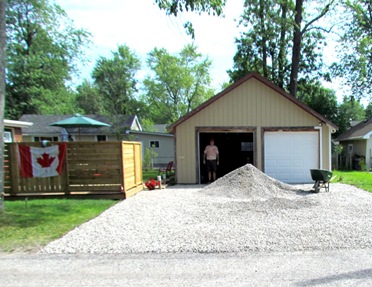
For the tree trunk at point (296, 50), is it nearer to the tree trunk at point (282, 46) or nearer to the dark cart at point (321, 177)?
the tree trunk at point (282, 46)

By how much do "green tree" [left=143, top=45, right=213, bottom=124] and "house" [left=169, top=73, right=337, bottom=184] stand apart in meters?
26.2

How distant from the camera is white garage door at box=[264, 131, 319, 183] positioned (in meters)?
13.1

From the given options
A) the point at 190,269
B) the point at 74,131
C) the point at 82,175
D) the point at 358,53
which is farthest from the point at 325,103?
the point at 190,269

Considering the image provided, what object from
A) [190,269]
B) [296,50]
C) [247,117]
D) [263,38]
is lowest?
[190,269]

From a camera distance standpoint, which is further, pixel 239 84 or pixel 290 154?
pixel 290 154

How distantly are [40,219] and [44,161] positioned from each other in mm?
3098

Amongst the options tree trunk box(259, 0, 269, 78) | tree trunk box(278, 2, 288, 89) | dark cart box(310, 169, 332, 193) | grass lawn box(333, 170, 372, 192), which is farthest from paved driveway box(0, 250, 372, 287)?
tree trunk box(259, 0, 269, 78)

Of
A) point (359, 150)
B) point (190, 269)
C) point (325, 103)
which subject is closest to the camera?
point (190, 269)

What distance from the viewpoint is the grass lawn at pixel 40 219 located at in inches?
208

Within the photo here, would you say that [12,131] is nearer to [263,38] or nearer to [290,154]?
[290,154]

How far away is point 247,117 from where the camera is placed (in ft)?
42.7

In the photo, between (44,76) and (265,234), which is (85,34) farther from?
(265,234)

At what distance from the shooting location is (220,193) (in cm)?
968

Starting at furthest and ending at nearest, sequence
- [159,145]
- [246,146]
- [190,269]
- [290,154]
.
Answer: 1. [159,145]
2. [246,146]
3. [290,154]
4. [190,269]
